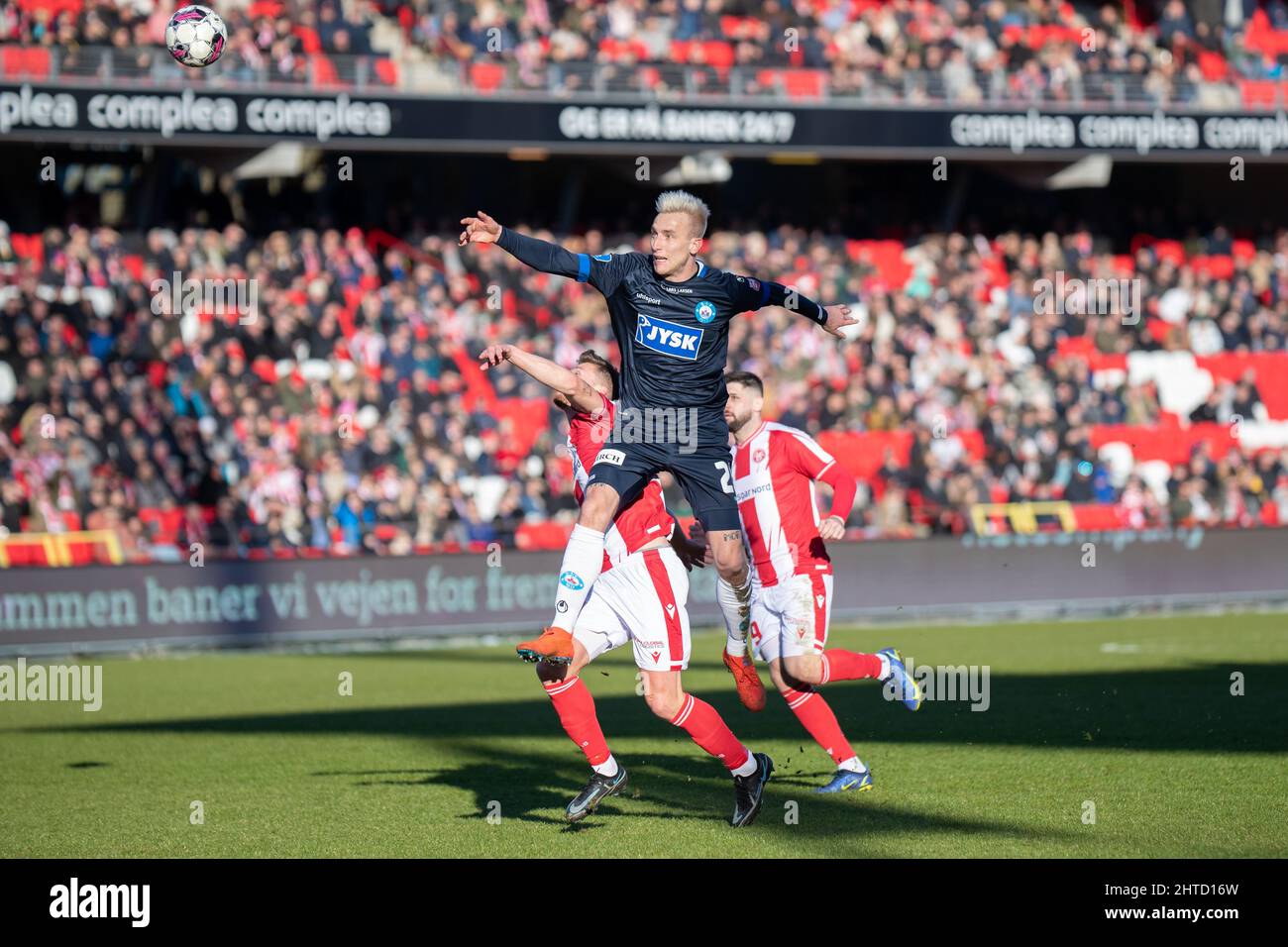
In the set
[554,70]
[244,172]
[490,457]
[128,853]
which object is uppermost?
[554,70]

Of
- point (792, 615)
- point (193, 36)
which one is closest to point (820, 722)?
point (792, 615)

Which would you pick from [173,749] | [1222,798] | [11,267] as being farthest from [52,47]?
[1222,798]

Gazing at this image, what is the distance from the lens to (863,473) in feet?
79.0

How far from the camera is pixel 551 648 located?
8.36m

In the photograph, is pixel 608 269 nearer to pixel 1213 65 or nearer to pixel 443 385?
pixel 443 385

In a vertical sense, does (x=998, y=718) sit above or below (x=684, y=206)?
below

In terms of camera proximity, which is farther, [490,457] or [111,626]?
[490,457]

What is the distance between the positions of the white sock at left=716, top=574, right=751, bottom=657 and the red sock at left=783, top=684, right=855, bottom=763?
0.42 meters

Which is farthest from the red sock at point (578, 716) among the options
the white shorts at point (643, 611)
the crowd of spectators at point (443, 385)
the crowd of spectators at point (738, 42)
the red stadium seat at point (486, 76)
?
the red stadium seat at point (486, 76)

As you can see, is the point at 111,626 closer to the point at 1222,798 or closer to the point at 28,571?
the point at 28,571

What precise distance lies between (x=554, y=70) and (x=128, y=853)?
19.2m

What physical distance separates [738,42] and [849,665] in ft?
63.5

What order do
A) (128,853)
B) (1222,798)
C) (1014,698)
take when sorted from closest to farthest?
(128,853), (1222,798), (1014,698)

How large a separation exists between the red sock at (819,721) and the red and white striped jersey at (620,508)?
4.29ft
